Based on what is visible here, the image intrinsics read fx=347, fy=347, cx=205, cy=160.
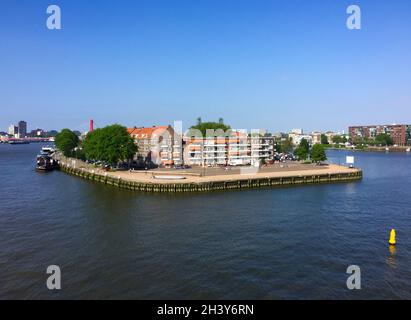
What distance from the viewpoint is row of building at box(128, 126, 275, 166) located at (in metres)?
93.0

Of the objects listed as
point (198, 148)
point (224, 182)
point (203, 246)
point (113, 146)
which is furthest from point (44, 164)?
point (203, 246)

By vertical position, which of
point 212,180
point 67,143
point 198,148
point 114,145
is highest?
point 67,143

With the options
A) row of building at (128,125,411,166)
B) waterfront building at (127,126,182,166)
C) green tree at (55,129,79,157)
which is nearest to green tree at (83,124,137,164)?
waterfront building at (127,126,182,166)

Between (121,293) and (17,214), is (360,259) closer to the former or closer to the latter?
(121,293)

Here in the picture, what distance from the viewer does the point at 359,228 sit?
38.5 meters

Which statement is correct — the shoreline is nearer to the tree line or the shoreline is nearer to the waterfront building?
the tree line

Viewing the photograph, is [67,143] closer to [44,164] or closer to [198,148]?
[44,164]

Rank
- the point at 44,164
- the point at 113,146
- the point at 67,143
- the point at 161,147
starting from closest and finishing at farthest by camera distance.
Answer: the point at 113,146 → the point at 161,147 → the point at 44,164 → the point at 67,143

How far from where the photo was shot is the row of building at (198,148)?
93000 mm

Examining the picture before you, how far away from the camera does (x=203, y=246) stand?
31.7 metres

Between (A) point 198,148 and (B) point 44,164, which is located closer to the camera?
(A) point 198,148

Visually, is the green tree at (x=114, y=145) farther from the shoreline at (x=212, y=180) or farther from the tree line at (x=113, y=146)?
the shoreline at (x=212, y=180)

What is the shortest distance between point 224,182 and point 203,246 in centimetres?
3406

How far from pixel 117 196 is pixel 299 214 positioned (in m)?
30.0
